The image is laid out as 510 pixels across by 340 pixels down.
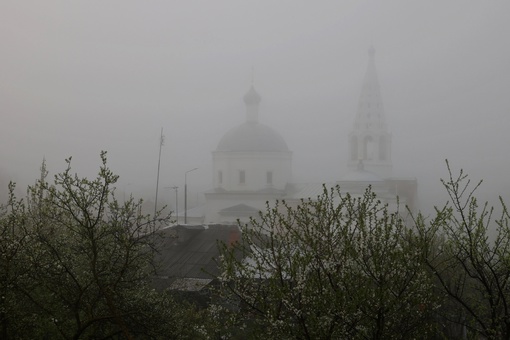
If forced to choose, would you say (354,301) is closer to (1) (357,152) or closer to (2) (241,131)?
(1) (357,152)

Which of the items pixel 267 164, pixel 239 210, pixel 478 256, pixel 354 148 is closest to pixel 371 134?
pixel 354 148

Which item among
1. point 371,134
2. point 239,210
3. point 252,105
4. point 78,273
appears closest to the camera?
point 78,273

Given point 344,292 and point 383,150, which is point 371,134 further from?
point 344,292

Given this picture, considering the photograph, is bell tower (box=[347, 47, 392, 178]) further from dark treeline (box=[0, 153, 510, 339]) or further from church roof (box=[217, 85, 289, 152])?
dark treeline (box=[0, 153, 510, 339])

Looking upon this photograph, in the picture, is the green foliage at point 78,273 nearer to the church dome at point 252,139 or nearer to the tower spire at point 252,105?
the church dome at point 252,139

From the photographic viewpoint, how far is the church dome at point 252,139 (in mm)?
38375

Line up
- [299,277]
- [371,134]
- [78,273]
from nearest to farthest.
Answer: [299,277], [78,273], [371,134]

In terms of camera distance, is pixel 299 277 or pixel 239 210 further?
pixel 239 210

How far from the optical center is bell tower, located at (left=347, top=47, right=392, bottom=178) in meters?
34.0

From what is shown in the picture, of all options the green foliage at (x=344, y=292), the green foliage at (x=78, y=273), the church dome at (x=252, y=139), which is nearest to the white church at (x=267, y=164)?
the church dome at (x=252, y=139)

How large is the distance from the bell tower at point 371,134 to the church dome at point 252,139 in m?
6.87

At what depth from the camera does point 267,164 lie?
38.3 m

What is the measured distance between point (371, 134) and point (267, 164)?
28.6 feet

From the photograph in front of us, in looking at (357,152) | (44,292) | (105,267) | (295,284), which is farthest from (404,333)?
(357,152)
